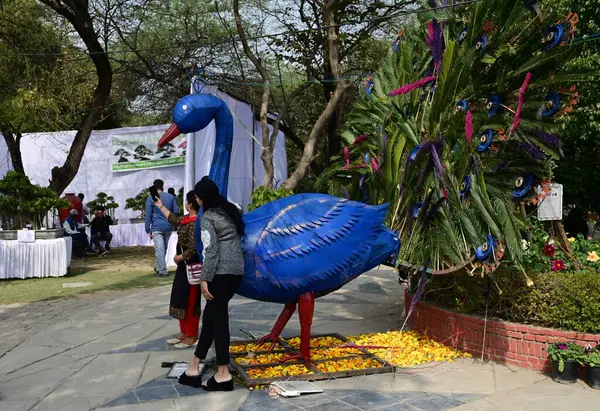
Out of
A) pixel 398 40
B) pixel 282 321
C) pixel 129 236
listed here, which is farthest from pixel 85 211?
pixel 282 321

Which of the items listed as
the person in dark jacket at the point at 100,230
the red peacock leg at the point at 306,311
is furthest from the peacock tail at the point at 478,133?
the person in dark jacket at the point at 100,230

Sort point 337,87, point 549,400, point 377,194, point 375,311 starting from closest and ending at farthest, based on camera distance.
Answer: point 549,400 → point 377,194 → point 375,311 → point 337,87

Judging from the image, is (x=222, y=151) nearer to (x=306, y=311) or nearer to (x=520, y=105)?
(x=306, y=311)

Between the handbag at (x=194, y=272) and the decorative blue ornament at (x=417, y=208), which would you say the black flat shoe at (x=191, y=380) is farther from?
the decorative blue ornament at (x=417, y=208)

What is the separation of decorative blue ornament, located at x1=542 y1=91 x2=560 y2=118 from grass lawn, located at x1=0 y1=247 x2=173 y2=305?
23.3 ft

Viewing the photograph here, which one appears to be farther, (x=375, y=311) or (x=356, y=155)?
(x=375, y=311)

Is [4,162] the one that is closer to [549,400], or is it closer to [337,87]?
[337,87]

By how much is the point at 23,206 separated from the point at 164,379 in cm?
741

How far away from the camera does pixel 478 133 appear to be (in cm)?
520

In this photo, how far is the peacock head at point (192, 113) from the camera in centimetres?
505

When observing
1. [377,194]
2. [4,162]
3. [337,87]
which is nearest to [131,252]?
[4,162]

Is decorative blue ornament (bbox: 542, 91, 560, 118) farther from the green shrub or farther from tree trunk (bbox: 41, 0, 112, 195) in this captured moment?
tree trunk (bbox: 41, 0, 112, 195)

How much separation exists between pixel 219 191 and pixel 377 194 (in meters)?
1.82

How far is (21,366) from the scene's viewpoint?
18.2ft
